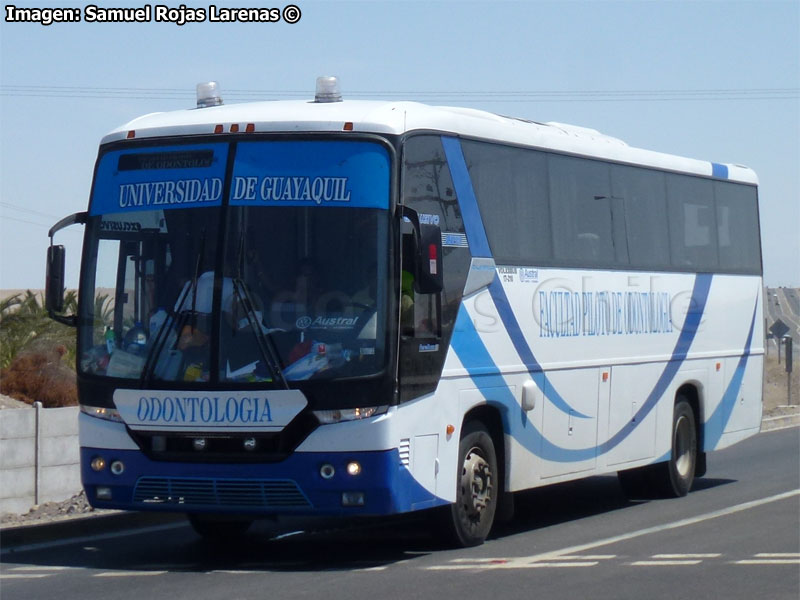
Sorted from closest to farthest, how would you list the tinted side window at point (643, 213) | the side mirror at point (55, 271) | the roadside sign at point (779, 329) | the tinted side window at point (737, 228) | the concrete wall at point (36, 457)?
the side mirror at point (55, 271) → the tinted side window at point (643, 213) → the concrete wall at point (36, 457) → the tinted side window at point (737, 228) → the roadside sign at point (779, 329)

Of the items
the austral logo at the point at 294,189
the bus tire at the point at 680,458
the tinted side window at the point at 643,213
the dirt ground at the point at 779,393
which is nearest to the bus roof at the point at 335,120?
the austral logo at the point at 294,189

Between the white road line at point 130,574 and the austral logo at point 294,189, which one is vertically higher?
the austral logo at point 294,189

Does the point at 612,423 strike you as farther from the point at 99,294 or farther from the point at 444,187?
the point at 99,294

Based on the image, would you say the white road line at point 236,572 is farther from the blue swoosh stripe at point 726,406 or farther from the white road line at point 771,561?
the blue swoosh stripe at point 726,406

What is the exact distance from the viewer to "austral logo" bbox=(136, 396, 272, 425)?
9.96m

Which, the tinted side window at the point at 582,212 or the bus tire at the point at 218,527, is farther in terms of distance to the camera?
the tinted side window at the point at 582,212

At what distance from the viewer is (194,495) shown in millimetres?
10188

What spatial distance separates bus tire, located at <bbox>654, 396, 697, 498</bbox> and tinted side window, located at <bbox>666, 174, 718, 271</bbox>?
1.67 meters

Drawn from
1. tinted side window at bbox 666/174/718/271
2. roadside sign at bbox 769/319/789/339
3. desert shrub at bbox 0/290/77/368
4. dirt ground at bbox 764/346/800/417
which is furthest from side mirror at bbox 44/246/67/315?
roadside sign at bbox 769/319/789/339

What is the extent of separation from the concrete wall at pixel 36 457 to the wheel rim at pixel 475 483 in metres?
7.20

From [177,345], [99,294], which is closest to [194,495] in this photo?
[177,345]

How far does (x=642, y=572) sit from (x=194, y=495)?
3.43 m

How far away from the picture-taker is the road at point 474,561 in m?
9.27

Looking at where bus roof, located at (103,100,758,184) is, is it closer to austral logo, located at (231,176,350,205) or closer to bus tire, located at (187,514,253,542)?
austral logo, located at (231,176,350,205)
